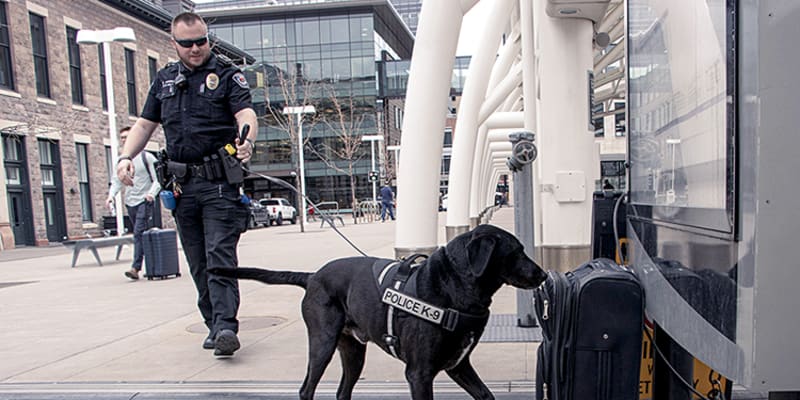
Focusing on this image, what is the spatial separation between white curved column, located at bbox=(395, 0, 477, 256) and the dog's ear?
134 inches

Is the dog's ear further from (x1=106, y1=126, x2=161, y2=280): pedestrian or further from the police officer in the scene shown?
(x1=106, y1=126, x2=161, y2=280): pedestrian

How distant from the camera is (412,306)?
2.40 metres

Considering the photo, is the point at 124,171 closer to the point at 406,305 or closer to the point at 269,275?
the point at 269,275

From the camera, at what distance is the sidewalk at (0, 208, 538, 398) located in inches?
142

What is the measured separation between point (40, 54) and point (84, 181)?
5145mm

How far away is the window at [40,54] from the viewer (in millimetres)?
20859

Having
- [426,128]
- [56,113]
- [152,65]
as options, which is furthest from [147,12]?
[426,128]

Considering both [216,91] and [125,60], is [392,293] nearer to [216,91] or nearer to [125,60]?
[216,91]

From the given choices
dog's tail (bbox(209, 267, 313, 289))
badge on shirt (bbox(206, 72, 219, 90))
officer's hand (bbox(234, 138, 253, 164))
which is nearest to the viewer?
dog's tail (bbox(209, 267, 313, 289))

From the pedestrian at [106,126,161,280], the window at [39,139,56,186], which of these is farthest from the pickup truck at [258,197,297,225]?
the pedestrian at [106,126,161,280]

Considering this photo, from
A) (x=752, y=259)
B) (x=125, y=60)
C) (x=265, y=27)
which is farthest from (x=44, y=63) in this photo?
(x=265, y=27)

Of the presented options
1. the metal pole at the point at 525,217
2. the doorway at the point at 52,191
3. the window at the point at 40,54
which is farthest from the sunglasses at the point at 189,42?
the window at the point at 40,54

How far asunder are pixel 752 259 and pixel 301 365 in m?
3.11

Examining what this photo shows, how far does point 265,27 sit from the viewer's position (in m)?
49.2
